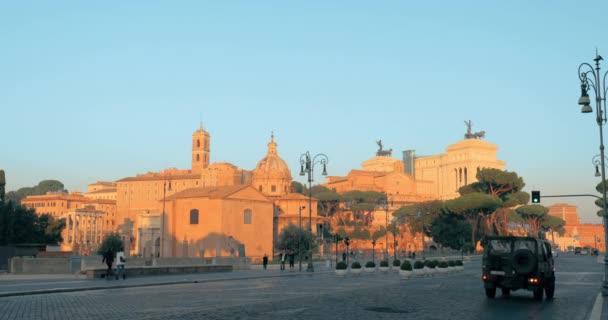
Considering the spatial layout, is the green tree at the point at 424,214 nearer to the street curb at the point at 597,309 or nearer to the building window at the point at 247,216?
the building window at the point at 247,216

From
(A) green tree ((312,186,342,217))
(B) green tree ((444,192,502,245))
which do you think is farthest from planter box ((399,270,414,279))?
(A) green tree ((312,186,342,217))

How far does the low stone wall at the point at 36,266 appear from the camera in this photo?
3662 centimetres

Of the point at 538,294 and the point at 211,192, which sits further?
the point at 211,192

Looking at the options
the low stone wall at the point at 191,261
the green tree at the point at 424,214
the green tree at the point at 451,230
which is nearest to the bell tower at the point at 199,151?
the green tree at the point at 424,214

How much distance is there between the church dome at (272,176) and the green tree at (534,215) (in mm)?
43402

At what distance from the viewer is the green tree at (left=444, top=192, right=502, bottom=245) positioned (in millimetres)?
85250

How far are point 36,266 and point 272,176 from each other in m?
85.0

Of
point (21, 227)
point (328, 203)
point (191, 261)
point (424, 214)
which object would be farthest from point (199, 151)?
point (191, 261)

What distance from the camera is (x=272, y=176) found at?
121250 millimetres

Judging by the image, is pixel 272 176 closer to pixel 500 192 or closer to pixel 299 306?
pixel 500 192

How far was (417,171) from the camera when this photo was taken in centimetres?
19288

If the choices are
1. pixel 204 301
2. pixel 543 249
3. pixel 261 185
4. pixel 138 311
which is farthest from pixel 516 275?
pixel 261 185

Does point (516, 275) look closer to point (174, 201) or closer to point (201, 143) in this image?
point (174, 201)

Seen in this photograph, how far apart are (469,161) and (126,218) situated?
95463mm
